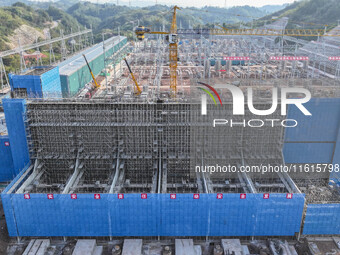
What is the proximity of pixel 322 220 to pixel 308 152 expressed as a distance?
5.12 m

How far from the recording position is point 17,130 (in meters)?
19.5

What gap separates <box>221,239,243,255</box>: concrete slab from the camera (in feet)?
52.8

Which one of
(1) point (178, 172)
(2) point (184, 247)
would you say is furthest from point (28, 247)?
(1) point (178, 172)

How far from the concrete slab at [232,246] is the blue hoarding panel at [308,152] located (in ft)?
23.8

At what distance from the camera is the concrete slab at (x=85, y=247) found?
1587 centimetres

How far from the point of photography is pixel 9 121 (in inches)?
760

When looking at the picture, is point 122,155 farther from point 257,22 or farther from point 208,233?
point 257,22

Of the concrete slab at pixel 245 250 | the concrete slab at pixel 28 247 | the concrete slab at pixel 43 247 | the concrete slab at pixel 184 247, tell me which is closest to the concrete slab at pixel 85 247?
the concrete slab at pixel 43 247

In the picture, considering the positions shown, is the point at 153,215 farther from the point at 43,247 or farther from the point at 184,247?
the point at 43,247

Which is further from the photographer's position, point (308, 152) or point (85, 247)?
point (308, 152)

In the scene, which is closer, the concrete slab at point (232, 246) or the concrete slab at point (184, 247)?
the concrete slab at point (184, 247)

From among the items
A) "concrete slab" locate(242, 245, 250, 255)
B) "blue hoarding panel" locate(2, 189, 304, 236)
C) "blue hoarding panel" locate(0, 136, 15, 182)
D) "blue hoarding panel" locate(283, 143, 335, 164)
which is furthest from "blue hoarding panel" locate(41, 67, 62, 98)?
"blue hoarding panel" locate(283, 143, 335, 164)

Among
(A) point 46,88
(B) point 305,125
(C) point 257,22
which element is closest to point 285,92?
(B) point 305,125

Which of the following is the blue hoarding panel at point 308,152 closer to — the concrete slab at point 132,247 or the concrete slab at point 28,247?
the concrete slab at point 132,247
